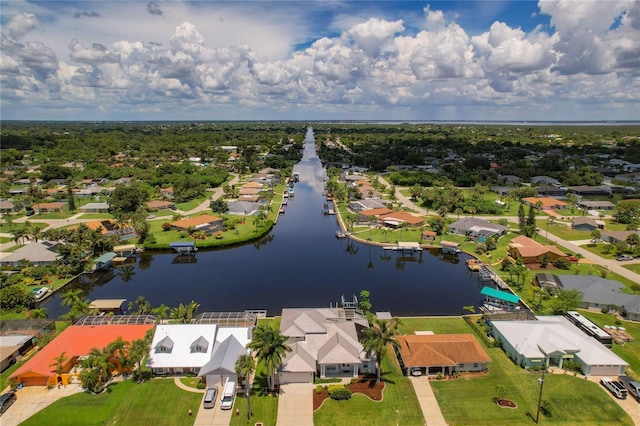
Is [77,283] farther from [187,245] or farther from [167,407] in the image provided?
[167,407]

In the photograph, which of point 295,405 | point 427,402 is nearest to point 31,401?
point 295,405

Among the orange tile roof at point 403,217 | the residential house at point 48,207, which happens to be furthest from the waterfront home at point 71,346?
the residential house at point 48,207

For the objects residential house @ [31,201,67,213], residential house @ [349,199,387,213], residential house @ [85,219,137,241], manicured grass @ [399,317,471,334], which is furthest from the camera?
residential house @ [349,199,387,213]

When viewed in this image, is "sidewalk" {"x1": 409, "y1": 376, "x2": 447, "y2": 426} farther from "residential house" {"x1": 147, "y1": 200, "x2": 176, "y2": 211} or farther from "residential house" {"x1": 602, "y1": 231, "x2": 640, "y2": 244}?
"residential house" {"x1": 147, "y1": 200, "x2": 176, "y2": 211}

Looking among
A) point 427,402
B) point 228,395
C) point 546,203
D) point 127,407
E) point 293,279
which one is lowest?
point 293,279

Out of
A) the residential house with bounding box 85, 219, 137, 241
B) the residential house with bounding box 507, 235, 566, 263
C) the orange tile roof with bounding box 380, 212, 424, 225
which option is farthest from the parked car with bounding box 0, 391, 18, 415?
the orange tile roof with bounding box 380, 212, 424, 225

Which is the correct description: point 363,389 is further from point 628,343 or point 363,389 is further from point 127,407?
point 628,343

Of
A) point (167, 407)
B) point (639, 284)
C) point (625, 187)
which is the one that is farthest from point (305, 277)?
point (625, 187)
